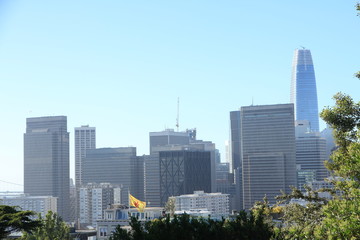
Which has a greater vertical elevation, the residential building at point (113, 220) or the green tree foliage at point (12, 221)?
the green tree foliage at point (12, 221)

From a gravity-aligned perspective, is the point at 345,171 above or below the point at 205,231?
above

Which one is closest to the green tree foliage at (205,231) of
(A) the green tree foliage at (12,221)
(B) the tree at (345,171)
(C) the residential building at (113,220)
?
(B) the tree at (345,171)

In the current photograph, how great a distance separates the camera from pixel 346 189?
2680 centimetres

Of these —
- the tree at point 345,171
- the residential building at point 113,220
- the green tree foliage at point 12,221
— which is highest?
the tree at point 345,171

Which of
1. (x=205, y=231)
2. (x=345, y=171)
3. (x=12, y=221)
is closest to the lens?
(x=345, y=171)

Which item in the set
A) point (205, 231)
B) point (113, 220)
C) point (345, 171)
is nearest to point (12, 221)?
point (205, 231)

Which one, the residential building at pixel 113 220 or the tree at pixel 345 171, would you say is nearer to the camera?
the tree at pixel 345 171

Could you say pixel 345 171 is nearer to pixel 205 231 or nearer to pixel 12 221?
pixel 205 231

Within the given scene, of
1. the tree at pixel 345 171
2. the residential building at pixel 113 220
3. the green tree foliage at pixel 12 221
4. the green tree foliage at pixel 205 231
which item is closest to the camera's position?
the tree at pixel 345 171

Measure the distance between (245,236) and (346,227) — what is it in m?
13.9

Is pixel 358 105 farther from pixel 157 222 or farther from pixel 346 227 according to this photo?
pixel 157 222

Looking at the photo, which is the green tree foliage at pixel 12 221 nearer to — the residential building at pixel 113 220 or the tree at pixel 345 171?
the tree at pixel 345 171

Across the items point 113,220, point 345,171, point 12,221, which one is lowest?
point 113,220

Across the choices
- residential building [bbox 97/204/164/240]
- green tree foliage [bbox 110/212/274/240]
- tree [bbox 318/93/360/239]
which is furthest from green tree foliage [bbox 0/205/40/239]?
residential building [bbox 97/204/164/240]
